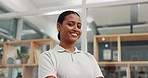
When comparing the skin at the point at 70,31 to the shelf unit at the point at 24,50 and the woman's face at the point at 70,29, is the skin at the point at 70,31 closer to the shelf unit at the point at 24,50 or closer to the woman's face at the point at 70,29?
the woman's face at the point at 70,29

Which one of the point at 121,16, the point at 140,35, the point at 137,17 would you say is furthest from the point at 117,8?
the point at 140,35

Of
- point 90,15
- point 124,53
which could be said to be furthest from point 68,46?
point 90,15

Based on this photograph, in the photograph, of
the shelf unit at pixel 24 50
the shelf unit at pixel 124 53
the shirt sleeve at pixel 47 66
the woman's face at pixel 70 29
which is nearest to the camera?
the shirt sleeve at pixel 47 66

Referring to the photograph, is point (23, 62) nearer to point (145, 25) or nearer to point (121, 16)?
point (121, 16)

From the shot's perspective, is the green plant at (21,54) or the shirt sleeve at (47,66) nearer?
the shirt sleeve at (47,66)

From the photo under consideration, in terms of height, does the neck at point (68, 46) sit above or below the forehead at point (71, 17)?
below

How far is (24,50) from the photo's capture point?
280cm

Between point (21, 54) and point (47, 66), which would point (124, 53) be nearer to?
point (21, 54)

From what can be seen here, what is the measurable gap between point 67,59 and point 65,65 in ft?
0.15

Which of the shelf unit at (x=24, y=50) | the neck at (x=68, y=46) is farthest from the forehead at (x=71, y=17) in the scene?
the shelf unit at (x=24, y=50)

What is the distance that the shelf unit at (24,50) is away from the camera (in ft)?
8.59

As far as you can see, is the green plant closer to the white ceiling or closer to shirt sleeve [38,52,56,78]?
the white ceiling

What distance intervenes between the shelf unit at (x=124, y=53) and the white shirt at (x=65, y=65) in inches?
46.8

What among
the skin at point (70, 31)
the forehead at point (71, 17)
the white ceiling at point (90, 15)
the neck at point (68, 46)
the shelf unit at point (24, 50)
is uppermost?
the white ceiling at point (90, 15)
